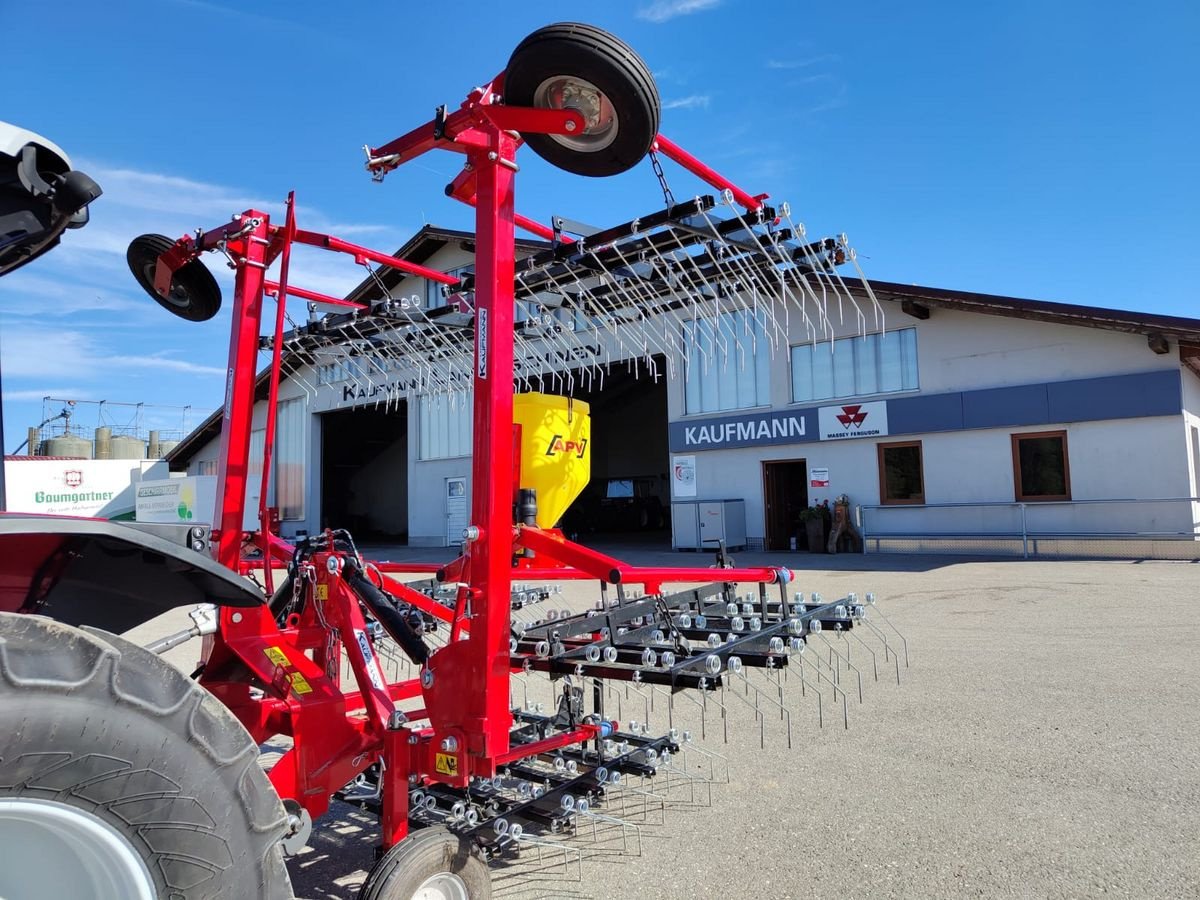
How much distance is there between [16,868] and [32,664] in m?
0.38

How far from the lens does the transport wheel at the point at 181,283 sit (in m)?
3.93

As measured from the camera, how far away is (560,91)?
2.62 m

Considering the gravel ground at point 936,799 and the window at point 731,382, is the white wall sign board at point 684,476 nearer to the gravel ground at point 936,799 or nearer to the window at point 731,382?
the window at point 731,382

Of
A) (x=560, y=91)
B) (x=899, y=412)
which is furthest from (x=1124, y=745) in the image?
(x=899, y=412)

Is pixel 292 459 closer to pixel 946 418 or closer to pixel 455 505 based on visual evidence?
pixel 455 505

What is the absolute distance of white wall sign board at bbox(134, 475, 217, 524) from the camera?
21.8 metres

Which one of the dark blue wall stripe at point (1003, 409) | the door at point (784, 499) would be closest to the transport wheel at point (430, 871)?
the dark blue wall stripe at point (1003, 409)

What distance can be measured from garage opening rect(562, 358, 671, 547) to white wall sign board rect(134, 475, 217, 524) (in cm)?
1047

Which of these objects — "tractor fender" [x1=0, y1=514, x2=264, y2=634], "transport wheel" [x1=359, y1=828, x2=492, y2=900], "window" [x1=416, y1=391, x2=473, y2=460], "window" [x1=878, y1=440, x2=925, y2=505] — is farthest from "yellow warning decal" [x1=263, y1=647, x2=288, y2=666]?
"window" [x1=416, y1=391, x2=473, y2=460]

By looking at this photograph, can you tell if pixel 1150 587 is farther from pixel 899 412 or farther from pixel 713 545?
pixel 713 545

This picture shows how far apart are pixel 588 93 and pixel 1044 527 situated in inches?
588

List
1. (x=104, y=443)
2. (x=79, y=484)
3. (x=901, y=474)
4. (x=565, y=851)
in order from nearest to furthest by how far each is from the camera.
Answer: (x=565, y=851) < (x=901, y=474) < (x=79, y=484) < (x=104, y=443)

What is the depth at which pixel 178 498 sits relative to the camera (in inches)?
891

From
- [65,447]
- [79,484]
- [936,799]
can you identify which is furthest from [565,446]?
[65,447]
